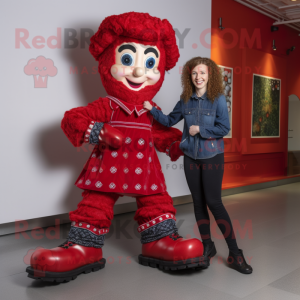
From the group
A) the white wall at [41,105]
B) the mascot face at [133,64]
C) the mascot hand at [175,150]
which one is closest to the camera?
the mascot face at [133,64]

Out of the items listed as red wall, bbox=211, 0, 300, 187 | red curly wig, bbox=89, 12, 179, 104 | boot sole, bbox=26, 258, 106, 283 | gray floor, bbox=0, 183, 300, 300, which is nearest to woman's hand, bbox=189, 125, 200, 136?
red curly wig, bbox=89, 12, 179, 104

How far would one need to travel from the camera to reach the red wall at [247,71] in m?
4.99

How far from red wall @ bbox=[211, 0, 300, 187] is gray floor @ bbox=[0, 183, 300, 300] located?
7.77 feet

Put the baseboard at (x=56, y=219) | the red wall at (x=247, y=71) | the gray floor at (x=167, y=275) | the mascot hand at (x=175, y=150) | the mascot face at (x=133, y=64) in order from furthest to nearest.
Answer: the red wall at (x=247, y=71) → the baseboard at (x=56, y=219) → the mascot hand at (x=175, y=150) → the mascot face at (x=133, y=64) → the gray floor at (x=167, y=275)

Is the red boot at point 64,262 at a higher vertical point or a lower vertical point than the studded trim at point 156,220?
lower

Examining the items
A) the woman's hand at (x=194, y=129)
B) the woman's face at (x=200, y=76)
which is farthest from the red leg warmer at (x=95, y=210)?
the woman's face at (x=200, y=76)

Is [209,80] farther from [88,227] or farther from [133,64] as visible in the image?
[88,227]

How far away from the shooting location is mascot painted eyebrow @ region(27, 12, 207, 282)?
79.6 inches

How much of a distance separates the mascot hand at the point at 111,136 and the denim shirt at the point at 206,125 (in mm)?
413

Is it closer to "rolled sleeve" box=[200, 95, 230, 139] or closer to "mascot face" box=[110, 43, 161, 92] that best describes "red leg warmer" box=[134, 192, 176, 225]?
"rolled sleeve" box=[200, 95, 230, 139]

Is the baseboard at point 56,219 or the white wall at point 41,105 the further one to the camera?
the baseboard at point 56,219

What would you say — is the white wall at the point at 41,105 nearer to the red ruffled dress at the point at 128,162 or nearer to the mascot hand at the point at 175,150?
the red ruffled dress at the point at 128,162

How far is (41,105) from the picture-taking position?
2705 millimetres

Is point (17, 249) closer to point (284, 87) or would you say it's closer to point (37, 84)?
point (37, 84)
